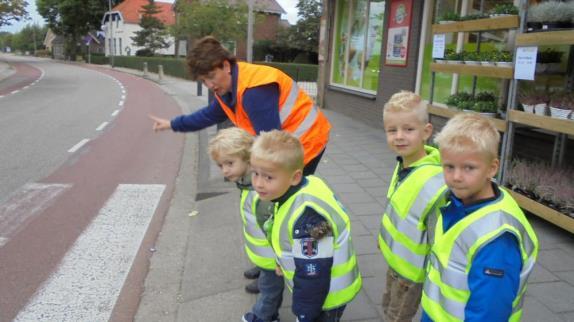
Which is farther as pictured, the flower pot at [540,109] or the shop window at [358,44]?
the shop window at [358,44]

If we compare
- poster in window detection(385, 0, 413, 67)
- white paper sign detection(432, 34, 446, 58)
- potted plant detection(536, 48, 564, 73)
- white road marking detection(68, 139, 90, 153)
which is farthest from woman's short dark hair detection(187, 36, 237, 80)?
poster in window detection(385, 0, 413, 67)

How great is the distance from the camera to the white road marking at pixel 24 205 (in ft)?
15.9

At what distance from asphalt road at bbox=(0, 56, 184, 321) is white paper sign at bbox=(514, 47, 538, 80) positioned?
3.76m

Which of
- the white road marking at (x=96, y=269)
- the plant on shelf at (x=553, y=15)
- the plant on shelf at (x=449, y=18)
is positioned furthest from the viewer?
the plant on shelf at (x=449, y=18)

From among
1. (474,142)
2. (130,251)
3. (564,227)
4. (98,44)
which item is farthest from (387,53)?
(98,44)

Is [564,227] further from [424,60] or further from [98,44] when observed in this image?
[98,44]

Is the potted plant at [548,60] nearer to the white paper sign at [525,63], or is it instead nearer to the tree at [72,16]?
the white paper sign at [525,63]

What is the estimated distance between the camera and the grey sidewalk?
10.5 feet

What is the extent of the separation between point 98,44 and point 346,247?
257 feet

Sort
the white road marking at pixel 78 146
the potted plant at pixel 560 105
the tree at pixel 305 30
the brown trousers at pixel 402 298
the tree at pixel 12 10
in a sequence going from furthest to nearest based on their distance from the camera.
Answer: the tree at pixel 305 30 → the tree at pixel 12 10 → the white road marking at pixel 78 146 → the potted plant at pixel 560 105 → the brown trousers at pixel 402 298

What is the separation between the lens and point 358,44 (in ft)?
37.3

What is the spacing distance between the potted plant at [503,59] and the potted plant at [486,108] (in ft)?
1.83

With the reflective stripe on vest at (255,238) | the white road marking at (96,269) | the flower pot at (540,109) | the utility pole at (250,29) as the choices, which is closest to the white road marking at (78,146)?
the white road marking at (96,269)

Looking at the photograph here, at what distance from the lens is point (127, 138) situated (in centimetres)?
1005
